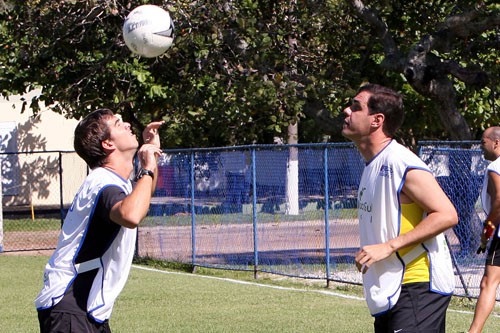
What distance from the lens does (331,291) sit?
12.1m

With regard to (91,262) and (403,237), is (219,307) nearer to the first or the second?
(91,262)

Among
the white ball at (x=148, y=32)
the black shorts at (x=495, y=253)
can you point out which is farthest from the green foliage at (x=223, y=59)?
the black shorts at (x=495, y=253)

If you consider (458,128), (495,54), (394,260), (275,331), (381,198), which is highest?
(495,54)

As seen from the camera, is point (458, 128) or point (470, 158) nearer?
point (470, 158)

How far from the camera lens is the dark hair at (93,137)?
457 centimetres

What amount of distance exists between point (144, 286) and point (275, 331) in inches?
165

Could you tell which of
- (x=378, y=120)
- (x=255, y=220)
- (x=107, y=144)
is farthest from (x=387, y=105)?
(x=255, y=220)

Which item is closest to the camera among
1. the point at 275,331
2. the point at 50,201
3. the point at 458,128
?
the point at 275,331

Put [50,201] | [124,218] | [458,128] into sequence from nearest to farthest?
[124,218], [458,128], [50,201]

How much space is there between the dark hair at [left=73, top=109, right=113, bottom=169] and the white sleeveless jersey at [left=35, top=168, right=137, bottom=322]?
13cm

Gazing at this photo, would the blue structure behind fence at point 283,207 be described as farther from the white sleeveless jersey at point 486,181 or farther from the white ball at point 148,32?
the white ball at point 148,32

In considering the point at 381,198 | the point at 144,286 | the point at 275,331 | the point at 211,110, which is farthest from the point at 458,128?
the point at 381,198

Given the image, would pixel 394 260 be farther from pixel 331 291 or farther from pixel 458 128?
pixel 458 128

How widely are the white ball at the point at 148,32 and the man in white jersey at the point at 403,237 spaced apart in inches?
174
